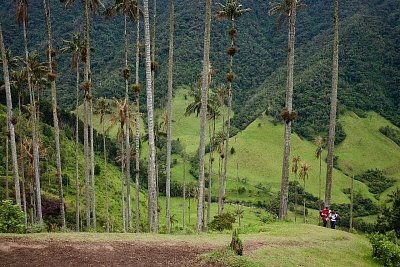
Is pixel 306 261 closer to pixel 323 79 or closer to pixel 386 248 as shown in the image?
pixel 386 248

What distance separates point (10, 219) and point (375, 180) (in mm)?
148504

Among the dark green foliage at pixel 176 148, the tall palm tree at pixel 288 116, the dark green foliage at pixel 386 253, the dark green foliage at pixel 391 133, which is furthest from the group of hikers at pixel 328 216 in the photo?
the dark green foliage at pixel 391 133

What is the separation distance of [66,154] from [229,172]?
8455 centimetres

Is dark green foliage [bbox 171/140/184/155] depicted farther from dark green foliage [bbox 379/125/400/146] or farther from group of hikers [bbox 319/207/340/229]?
group of hikers [bbox 319/207/340/229]

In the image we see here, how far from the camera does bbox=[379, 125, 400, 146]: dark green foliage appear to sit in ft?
548

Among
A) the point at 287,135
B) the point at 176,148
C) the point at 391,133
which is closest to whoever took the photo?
the point at 287,135

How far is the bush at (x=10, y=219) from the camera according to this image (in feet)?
62.6

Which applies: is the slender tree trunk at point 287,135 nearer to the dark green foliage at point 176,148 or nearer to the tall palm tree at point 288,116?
the tall palm tree at point 288,116

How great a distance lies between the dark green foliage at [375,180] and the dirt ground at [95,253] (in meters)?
138

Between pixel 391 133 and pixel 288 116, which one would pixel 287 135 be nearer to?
pixel 288 116

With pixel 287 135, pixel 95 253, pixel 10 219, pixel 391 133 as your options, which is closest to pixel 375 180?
pixel 391 133

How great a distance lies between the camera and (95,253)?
591 inches

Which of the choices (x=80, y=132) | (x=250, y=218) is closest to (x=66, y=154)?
(x=80, y=132)

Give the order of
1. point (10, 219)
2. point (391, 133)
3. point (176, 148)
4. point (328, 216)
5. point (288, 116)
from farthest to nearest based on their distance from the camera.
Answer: point (391, 133)
point (176, 148)
point (328, 216)
point (288, 116)
point (10, 219)
